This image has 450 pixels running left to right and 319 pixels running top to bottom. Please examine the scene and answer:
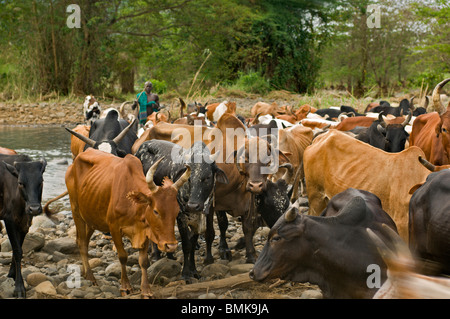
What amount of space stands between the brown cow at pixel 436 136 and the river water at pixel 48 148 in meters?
6.68

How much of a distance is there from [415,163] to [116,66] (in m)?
26.8

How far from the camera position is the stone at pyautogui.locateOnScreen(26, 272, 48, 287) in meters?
6.13

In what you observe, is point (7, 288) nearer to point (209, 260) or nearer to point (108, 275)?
point (108, 275)

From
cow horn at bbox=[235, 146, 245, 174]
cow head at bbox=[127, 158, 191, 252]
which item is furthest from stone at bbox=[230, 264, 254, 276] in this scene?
cow head at bbox=[127, 158, 191, 252]

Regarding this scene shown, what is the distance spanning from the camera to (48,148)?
56.5 ft

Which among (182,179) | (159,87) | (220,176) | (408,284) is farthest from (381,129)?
(159,87)

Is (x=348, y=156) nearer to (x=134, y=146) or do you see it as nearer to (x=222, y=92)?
(x=134, y=146)

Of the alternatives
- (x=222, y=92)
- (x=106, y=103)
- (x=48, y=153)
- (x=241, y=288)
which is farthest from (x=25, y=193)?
(x=106, y=103)

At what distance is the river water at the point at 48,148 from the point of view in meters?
12.2

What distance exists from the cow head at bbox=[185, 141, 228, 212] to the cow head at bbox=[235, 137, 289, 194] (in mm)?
386

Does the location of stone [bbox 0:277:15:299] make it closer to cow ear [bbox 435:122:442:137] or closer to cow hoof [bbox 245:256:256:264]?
cow hoof [bbox 245:256:256:264]

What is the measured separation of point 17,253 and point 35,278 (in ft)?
1.17

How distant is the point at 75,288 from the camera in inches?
234

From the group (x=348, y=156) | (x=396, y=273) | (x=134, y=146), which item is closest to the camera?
(x=396, y=273)
